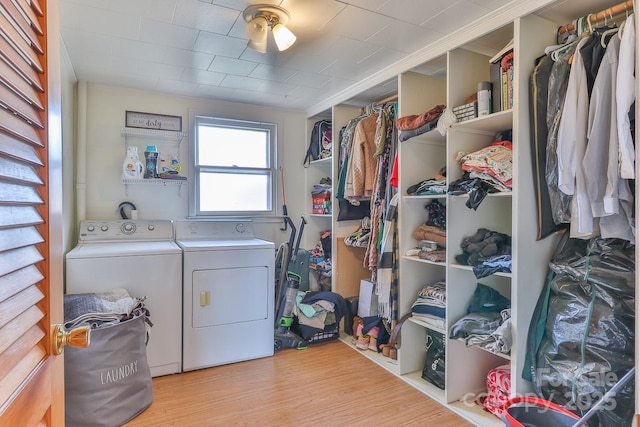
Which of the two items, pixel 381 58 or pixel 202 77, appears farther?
pixel 202 77

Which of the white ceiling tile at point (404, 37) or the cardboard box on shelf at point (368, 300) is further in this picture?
the cardboard box on shelf at point (368, 300)

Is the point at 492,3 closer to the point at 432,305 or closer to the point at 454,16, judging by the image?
the point at 454,16

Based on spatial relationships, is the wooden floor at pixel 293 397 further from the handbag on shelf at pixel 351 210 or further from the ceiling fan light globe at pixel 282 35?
the ceiling fan light globe at pixel 282 35

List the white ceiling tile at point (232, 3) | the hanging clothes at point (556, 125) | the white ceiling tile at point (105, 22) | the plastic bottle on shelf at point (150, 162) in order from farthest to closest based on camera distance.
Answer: the plastic bottle on shelf at point (150, 162) < the white ceiling tile at point (105, 22) < the white ceiling tile at point (232, 3) < the hanging clothes at point (556, 125)

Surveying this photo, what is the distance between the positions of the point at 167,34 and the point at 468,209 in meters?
2.06

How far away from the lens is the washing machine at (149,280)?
2338 mm

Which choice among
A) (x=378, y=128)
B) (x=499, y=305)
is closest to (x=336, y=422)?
(x=499, y=305)

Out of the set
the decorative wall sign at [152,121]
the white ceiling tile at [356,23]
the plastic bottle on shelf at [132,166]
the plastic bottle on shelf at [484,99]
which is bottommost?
the plastic bottle on shelf at [132,166]

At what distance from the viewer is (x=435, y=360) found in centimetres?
240

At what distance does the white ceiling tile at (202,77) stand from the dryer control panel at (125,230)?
46.9 inches

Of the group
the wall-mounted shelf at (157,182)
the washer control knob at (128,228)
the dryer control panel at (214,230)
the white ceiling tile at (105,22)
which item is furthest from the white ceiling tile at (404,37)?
the washer control knob at (128,228)

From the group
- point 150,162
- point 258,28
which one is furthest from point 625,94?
point 150,162

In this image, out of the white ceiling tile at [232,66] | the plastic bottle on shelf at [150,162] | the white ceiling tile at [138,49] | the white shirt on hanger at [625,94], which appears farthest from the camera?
the plastic bottle on shelf at [150,162]

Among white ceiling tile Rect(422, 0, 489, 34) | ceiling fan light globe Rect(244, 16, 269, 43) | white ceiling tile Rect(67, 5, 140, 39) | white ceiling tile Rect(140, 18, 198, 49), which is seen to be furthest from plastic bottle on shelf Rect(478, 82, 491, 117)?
white ceiling tile Rect(67, 5, 140, 39)
